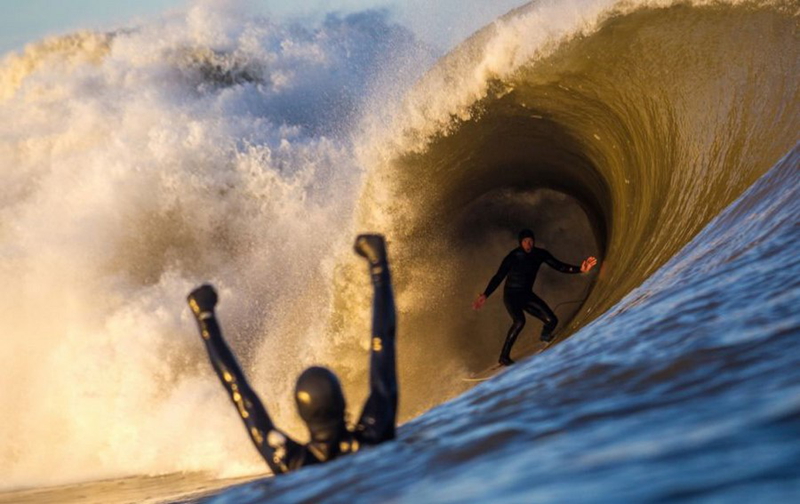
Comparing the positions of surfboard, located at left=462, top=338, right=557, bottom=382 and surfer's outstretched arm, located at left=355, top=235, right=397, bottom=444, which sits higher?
surfboard, located at left=462, top=338, right=557, bottom=382

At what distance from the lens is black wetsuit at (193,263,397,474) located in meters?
3.43

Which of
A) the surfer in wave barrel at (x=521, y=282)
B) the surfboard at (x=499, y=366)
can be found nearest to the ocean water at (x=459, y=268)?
the surfboard at (x=499, y=366)

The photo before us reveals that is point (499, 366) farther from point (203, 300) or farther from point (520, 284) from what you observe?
point (203, 300)

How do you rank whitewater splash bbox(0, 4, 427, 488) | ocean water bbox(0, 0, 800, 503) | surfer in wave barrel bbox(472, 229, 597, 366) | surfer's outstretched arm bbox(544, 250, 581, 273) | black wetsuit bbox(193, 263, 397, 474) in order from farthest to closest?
whitewater splash bbox(0, 4, 427, 488) → surfer in wave barrel bbox(472, 229, 597, 366) → surfer's outstretched arm bbox(544, 250, 581, 273) → black wetsuit bbox(193, 263, 397, 474) → ocean water bbox(0, 0, 800, 503)

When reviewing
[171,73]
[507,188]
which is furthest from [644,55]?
[171,73]

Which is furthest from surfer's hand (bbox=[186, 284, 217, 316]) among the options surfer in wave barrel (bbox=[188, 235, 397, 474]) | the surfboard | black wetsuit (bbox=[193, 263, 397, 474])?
the surfboard

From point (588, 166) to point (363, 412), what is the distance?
766 centimetres

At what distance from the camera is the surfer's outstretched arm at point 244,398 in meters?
3.46

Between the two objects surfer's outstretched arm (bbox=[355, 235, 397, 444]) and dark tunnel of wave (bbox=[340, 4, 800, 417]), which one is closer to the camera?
surfer's outstretched arm (bbox=[355, 235, 397, 444])

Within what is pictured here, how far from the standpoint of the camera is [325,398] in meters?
3.29

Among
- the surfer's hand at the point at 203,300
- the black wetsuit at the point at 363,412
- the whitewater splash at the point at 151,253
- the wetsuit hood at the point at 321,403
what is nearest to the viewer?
the wetsuit hood at the point at 321,403

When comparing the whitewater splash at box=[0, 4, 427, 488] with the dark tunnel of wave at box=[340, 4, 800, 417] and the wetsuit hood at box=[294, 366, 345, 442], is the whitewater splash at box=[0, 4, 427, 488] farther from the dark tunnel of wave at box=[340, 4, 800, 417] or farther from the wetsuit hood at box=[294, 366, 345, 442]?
the wetsuit hood at box=[294, 366, 345, 442]

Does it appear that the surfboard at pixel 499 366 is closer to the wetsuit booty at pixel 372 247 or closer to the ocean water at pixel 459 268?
the ocean water at pixel 459 268

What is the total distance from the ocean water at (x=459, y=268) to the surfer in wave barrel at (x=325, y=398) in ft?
0.42
